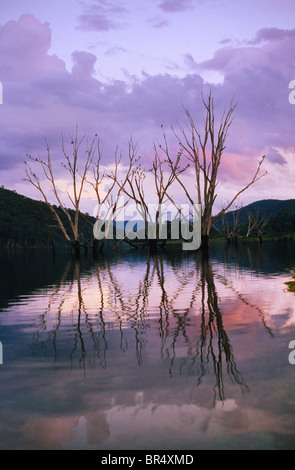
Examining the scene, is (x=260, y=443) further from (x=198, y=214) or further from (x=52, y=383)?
(x=198, y=214)

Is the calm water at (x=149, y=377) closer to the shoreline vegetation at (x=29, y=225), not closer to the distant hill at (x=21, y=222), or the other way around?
the shoreline vegetation at (x=29, y=225)

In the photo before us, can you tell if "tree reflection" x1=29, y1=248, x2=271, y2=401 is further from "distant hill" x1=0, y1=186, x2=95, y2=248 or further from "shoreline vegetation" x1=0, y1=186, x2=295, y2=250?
"distant hill" x1=0, y1=186, x2=95, y2=248

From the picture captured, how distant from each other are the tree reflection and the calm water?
0.08 ft

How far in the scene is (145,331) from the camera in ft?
26.4

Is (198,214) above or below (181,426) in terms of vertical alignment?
above

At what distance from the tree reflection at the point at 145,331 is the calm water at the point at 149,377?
2 cm

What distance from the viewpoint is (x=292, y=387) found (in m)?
4.88

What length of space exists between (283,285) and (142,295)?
16.5 feet

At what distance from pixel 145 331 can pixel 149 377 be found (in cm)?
269

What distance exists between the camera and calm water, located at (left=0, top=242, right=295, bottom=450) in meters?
3.85

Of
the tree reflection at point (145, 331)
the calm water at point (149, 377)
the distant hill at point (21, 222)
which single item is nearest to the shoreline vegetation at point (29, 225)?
the distant hill at point (21, 222)

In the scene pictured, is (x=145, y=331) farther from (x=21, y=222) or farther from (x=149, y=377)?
(x=21, y=222)

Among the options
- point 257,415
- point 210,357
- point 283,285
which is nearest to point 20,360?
point 210,357
